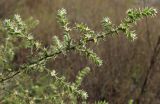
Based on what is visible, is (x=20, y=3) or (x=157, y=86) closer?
(x=157, y=86)

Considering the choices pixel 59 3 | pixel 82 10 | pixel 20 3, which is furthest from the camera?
pixel 59 3

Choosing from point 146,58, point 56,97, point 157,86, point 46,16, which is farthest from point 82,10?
point 56,97

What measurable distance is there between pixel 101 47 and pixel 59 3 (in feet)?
11.7

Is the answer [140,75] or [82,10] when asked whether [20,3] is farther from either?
[140,75]

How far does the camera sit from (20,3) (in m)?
8.98

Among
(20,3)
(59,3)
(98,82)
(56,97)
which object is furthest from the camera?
(59,3)

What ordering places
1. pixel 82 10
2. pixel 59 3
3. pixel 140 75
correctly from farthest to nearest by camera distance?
pixel 59 3 → pixel 82 10 → pixel 140 75

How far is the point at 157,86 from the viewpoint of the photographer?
6402 millimetres

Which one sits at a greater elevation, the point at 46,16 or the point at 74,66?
the point at 46,16

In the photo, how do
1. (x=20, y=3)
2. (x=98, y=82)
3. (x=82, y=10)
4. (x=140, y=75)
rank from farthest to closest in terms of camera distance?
(x=20, y=3)
(x=82, y=10)
(x=140, y=75)
(x=98, y=82)

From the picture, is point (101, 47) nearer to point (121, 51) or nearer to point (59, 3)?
point (121, 51)

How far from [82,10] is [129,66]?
2199 millimetres

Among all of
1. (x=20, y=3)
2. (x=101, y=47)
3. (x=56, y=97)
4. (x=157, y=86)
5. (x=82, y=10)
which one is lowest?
(x=56, y=97)

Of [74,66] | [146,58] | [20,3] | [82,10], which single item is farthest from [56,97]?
[20,3]
